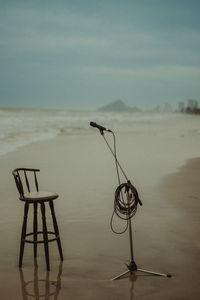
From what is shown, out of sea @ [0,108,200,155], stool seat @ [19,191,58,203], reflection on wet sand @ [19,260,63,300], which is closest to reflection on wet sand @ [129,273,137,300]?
reflection on wet sand @ [19,260,63,300]

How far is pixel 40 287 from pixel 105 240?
63.6 inches

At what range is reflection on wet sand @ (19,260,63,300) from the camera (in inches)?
146

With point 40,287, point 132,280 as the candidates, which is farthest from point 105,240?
point 40,287

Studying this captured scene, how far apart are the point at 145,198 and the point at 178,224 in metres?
1.78

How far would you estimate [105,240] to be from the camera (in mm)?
5320

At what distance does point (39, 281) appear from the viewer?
158 inches

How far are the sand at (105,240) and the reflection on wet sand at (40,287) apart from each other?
0.01 meters

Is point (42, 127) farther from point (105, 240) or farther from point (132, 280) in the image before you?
point (132, 280)

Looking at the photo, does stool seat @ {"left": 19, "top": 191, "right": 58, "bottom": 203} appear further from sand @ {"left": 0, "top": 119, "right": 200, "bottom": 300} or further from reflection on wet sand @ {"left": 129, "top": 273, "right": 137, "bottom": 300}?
reflection on wet sand @ {"left": 129, "top": 273, "right": 137, "bottom": 300}

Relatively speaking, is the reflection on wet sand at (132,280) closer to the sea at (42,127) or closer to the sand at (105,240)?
the sand at (105,240)

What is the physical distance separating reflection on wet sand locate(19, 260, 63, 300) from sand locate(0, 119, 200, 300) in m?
0.01

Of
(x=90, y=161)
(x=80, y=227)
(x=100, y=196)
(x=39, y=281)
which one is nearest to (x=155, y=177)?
(x=100, y=196)

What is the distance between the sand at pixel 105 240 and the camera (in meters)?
3.87

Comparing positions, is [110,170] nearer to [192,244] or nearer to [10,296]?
[192,244]
